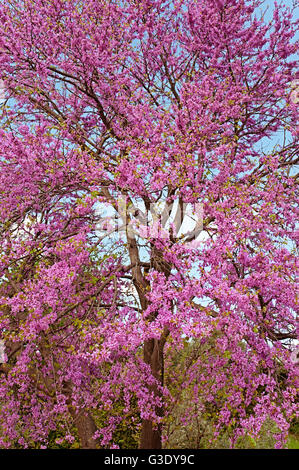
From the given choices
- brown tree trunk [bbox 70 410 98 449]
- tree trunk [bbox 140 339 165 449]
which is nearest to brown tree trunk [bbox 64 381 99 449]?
brown tree trunk [bbox 70 410 98 449]

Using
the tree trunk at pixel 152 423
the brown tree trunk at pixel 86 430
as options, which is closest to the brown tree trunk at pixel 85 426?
the brown tree trunk at pixel 86 430

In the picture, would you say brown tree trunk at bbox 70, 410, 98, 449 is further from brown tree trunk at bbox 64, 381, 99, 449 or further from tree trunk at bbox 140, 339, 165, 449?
tree trunk at bbox 140, 339, 165, 449

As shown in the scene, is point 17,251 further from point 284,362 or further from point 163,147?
point 284,362

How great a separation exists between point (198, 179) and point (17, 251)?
11.9ft

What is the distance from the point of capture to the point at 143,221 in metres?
7.34

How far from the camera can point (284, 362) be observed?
688 cm

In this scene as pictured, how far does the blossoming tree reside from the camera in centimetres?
→ 620

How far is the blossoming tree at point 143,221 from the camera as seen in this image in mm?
6203

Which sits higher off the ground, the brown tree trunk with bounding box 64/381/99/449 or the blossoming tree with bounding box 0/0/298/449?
the blossoming tree with bounding box 0/0/298/449

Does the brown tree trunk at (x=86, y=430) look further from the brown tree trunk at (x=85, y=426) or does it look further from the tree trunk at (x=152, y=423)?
the tree trunk at (x=152, y=423)

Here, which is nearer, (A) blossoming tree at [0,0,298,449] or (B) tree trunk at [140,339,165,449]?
(A) blossoming tree at [0,0,298,449]
